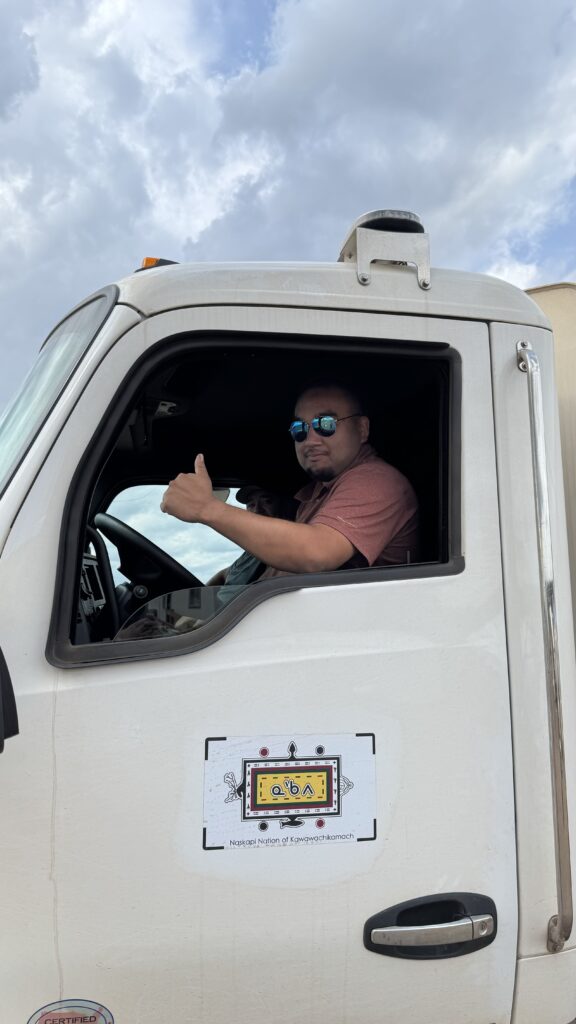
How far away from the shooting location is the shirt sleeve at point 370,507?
75.7 inches

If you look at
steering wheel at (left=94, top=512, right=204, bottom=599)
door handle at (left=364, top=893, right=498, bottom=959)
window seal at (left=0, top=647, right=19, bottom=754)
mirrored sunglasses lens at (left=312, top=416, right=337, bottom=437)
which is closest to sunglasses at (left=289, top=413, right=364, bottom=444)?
mirrored sunglasses lens at (left=312, top=416, right=337, bottom=437)

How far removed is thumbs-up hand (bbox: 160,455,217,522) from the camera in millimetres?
1896

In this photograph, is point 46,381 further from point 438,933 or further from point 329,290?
point 438,933

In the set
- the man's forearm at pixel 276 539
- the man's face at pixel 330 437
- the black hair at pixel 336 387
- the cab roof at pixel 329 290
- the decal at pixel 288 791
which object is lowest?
the decal at pixel 288 791

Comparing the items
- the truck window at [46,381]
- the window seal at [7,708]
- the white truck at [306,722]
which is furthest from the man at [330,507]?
the window seal at [7,708]

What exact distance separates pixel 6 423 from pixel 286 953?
4.69 feet

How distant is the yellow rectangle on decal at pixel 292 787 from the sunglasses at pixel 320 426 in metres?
0.93

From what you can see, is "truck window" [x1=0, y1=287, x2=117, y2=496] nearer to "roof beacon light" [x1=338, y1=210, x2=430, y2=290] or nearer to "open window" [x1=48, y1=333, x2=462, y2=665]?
"open window" [x1=48, y1=333, x2=462, y2=665]

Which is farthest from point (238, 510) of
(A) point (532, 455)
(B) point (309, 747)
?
(A) point (532, 455)

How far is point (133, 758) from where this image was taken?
1.54 metres

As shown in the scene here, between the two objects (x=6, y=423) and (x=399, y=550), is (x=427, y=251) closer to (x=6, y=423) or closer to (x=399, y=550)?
(x=399, y=550)

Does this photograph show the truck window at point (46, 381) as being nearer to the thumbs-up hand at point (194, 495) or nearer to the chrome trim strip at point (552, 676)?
the thumbs-up hand at point (194, 495)

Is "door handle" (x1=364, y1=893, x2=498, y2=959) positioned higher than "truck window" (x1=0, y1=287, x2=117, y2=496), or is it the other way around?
"truck window" (x1=0, y1=287, x2=117, y2=496)

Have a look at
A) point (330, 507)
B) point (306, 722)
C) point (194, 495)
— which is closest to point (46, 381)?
point (194, 495)
